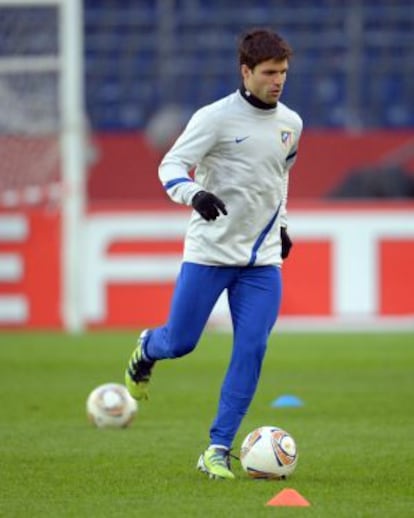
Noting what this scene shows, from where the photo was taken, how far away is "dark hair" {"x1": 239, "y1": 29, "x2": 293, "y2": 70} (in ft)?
24.7

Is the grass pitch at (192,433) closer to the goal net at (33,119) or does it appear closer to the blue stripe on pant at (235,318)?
the blue stripe on pant at (235,318)

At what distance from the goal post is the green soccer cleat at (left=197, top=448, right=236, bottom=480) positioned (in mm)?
10547

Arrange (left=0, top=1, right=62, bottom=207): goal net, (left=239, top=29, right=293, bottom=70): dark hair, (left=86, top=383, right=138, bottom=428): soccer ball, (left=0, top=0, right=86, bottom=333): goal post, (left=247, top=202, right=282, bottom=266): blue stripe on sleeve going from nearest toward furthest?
(left=239, top=29, right=293, bottom=70): dark hair → (left=247, top=202, right=282, bottom=266): blue stripe on sleeve → (left=86, top=383, right=138, bottom=428): soccer ball → (left=0, top=0, right=86, bottom=333): goal post → (left=0, top=1, right=62, bottom=207): goal net

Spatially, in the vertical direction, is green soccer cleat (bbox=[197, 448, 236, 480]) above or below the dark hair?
below

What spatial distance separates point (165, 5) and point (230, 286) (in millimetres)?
16083

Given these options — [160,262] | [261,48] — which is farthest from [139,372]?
[160,262]

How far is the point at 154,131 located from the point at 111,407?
12.4m

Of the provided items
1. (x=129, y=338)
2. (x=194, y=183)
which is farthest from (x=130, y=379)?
(x=129, y=338)

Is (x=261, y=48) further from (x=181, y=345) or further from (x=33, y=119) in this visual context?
(x=33, y=119)

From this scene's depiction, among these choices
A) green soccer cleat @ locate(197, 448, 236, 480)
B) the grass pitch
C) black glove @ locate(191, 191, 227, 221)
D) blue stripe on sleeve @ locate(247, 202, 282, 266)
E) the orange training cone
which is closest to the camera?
the orange training cone

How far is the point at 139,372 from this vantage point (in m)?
8.38

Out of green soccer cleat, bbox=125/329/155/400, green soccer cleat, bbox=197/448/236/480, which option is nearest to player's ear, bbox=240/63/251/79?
green soccer cleat, bbox=125/329/155/400

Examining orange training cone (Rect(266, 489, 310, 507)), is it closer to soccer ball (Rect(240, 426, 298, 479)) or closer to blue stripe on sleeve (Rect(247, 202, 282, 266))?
soccer ball (Rect(240, 426, 298, 479))

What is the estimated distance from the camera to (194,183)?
761cm
